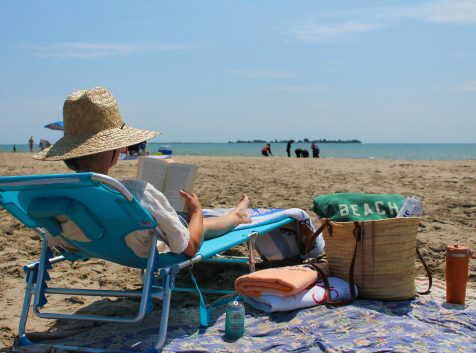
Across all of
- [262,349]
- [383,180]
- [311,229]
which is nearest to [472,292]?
[311,229]

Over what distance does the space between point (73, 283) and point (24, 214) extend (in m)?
1.03

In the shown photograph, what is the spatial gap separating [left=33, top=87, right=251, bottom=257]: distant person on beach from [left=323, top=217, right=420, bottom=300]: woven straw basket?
1095 mm

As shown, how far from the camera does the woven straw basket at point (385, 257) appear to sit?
3318 mm

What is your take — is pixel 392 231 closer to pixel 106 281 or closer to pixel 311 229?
pixel 311 229

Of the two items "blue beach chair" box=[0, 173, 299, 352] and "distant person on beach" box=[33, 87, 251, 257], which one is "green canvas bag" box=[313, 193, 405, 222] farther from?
"distant person on beach" box=[33, 87, 251, 257]

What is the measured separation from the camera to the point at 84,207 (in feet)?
8.61

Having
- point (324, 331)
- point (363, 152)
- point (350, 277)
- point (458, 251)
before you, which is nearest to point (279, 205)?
point (350, 277)

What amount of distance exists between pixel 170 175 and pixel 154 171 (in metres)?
0.17

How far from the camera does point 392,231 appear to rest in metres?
3.32

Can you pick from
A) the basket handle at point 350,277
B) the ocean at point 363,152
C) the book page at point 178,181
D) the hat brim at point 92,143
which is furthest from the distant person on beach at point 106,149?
the ocean at point 363,152

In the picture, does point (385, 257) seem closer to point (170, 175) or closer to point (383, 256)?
Answer: point (383, 256)

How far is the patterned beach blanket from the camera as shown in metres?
2.66

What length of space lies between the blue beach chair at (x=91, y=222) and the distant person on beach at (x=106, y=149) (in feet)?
0.23

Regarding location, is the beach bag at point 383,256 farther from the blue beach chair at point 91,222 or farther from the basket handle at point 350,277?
the blue beach chair at point 91,222
